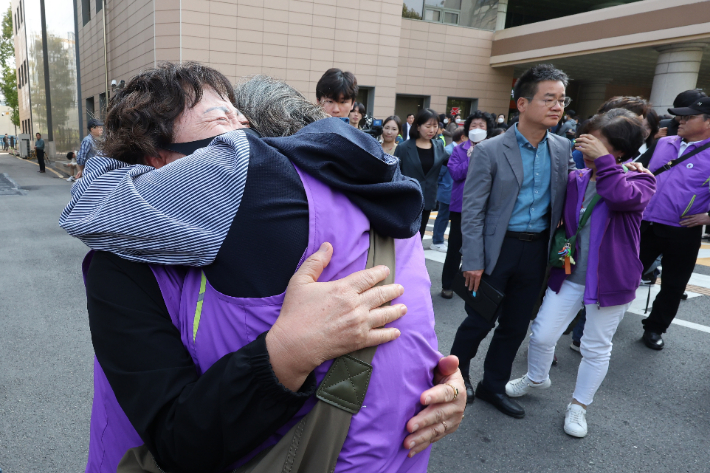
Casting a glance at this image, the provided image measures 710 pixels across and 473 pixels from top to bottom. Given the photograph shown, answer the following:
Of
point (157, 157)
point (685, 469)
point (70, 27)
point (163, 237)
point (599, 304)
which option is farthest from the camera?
point (70, 27)

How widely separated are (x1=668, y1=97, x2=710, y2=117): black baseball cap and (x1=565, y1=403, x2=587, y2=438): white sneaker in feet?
8.44

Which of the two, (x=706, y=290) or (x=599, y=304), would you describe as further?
(x=706, y=290)

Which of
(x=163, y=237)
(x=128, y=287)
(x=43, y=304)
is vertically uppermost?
(x=163, y=237)

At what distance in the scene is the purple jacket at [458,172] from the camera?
559 cm

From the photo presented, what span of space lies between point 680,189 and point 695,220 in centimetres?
28

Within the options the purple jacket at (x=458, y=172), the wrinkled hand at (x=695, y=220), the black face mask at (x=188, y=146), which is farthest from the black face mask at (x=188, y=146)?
the purple jacket at (x=458, y=172)

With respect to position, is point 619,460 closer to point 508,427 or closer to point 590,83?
point 508,427

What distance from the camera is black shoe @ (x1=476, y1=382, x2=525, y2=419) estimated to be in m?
3.11

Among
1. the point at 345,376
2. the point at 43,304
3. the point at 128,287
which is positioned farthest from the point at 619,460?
the point at 43,304

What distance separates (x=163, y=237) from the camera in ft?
2.74

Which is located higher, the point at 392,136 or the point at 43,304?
the point at 392,136

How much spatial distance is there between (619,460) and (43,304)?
5.07 metres

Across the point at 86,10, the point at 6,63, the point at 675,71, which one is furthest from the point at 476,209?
the point at 6,63

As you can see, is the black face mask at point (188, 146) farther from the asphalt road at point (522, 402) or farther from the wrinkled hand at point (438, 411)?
the asphalt road at point (522, 402)
